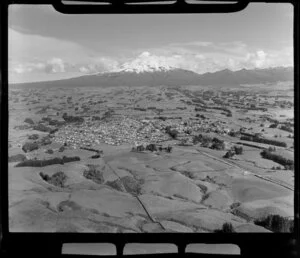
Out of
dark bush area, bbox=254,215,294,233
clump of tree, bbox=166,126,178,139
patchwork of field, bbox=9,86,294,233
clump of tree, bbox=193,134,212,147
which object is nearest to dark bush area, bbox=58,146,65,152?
patchwork of field, bbox=9,86,294,233

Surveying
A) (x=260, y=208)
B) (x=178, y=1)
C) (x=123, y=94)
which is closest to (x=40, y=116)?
(x=123, y=94)

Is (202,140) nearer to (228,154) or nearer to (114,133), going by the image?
(228,154)

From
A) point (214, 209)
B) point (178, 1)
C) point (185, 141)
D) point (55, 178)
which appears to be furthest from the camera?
point (185, 141)

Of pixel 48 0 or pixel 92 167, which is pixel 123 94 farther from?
pixel 48 0

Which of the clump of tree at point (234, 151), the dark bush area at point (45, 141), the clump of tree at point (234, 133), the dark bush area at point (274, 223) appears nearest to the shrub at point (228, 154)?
the clump of tree at point (234, 151)

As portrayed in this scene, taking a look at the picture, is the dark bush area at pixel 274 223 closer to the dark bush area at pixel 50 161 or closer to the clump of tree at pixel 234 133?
the clump of tree at pixel 234 133

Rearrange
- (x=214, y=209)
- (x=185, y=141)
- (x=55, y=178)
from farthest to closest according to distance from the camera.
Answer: (x=185, y=141) < (x=55, y=178) < (x=214, y=209)
